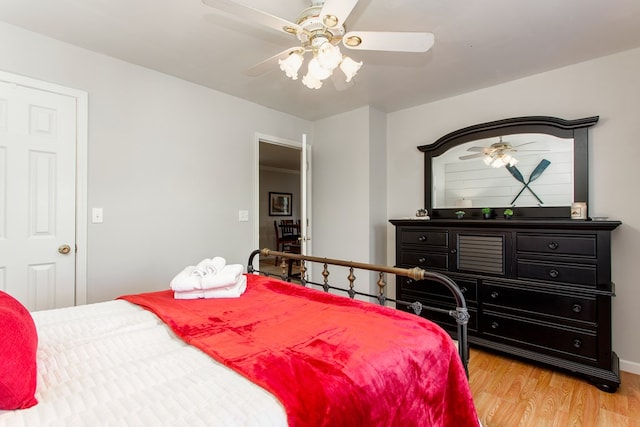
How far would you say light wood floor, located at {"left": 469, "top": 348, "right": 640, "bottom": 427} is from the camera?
178 centimetres

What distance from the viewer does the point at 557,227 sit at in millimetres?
2229

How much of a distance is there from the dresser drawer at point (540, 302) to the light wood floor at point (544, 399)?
1.40ft

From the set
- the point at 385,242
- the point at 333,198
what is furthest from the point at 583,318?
the point at 333,198

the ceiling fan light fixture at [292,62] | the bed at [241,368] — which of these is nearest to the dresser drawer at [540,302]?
the bed at [241,368]

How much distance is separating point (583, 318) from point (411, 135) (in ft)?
7.10

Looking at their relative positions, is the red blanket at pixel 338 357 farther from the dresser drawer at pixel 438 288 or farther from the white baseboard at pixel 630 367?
the white baseboard at pixel 630 367

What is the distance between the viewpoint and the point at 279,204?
7.71 m

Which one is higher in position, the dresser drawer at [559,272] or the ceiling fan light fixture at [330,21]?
the ceiling fan light fixture at [330,21]

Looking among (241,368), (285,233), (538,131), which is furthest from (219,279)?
(285,233)

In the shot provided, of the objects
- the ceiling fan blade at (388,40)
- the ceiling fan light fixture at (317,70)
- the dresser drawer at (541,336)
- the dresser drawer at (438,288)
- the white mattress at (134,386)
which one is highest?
the ceiling fan blade at (388,40)

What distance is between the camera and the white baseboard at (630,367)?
2.28 meters

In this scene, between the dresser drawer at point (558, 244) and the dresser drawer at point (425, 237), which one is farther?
the dresser drawer at point (425, 237)

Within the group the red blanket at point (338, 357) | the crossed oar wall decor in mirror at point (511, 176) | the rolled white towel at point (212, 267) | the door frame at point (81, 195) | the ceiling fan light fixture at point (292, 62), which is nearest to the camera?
the red blanket at point (338, 357)

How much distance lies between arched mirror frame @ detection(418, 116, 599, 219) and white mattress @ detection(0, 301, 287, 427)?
266 cm
